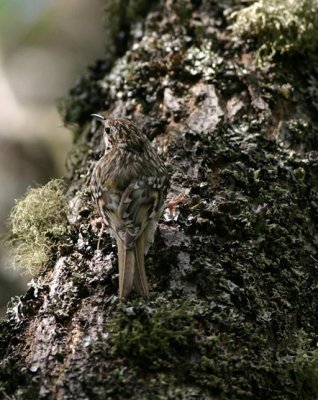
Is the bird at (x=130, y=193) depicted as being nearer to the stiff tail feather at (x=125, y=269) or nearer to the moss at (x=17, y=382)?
the stiff tail feather at (x=125, y=269)

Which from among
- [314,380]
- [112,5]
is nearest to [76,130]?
[112,5]

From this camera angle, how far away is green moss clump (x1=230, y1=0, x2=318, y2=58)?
12.6ft

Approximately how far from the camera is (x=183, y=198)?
9.92 ft

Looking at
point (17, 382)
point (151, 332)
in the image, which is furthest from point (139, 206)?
point (17, 382)

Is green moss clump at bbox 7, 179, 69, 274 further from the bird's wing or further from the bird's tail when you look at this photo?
the bird's tail

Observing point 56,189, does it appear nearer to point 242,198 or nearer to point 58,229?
point 58,229

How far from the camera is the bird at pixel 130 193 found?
2.63 meters

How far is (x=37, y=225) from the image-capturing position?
10.4ft

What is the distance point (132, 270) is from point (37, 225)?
2.39ft

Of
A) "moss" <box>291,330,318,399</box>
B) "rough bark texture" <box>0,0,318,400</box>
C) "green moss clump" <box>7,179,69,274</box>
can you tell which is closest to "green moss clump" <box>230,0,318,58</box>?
"rough bark texture" <box>0,0,318,400</box>

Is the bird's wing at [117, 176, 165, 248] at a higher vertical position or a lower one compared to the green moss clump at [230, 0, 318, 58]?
lower

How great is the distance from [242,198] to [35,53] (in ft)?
9.90

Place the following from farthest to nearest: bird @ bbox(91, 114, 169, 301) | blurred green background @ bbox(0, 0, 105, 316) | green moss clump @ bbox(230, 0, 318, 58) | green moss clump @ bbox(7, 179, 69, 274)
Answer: blurred green background @ bbox(0, 0, 105, 316), green moss clump @ bbox(230, 0, 318, 58), green moss clump @ bbox(7, 179, 69, 274), bird @ bbox(91, 114, 169, 301)

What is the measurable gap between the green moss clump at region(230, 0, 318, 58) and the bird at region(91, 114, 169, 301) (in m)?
0.85
